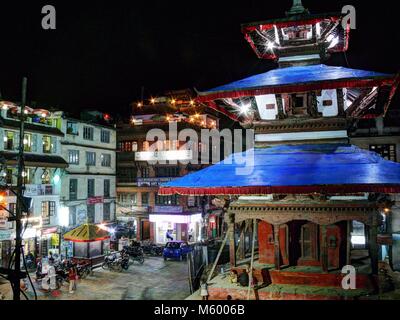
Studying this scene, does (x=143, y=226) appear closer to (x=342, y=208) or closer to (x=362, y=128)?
(x=362, y=128)

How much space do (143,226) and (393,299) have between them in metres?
43.2

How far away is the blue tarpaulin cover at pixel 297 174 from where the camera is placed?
1054cm

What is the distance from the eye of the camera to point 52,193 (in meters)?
41.0

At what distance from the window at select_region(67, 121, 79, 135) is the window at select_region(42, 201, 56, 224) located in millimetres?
8998

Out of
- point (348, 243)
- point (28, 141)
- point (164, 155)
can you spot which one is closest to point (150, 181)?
point (164, 155)

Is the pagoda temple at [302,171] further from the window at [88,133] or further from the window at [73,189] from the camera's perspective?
the window at [88,133]

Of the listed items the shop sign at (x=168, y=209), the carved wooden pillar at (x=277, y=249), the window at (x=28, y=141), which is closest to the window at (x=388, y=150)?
the shop sign at (x=168, y=209)

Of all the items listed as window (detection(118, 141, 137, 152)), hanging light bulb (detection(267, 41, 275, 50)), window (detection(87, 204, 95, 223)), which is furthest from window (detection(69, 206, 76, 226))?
hanging light bulb (detection(267, 41, 275, 50))

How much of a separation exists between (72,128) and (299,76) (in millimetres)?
37486
